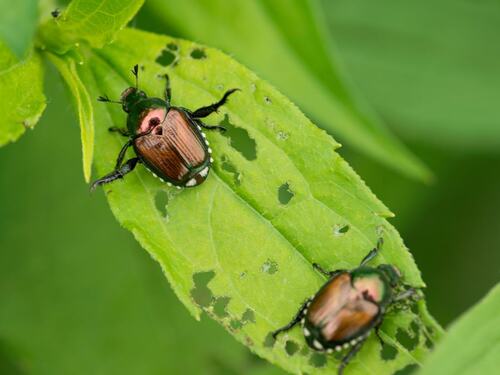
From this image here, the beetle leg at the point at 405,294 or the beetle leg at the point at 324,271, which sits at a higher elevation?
the beetle leg at the point at 405,294

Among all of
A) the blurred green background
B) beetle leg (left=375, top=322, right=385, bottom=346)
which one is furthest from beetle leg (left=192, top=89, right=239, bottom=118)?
the blurred green background

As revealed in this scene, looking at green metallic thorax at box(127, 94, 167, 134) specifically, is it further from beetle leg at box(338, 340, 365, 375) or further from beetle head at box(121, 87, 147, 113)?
beetle leg at box(338, 340, 365, 375)

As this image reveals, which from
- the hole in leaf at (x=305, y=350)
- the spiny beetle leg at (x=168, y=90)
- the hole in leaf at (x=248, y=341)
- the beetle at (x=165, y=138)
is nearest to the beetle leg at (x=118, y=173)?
the beetle at (x=165, y=138)

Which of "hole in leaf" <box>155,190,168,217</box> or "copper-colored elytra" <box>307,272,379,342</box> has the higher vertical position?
"copper-colored elytra" <box>307,272,379,342</box>

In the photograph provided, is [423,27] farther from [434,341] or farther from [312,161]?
[434,341]

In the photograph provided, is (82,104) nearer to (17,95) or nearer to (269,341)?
(17,95)

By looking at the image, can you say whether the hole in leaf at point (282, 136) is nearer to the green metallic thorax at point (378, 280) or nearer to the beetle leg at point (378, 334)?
the green metallic thorax at point (378, 280)

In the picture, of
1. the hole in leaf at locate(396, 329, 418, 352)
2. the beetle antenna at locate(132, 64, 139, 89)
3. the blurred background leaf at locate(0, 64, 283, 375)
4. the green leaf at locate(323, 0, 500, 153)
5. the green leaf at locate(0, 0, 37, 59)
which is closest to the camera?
the green leaf at locate(0, 0, 37, 59)
